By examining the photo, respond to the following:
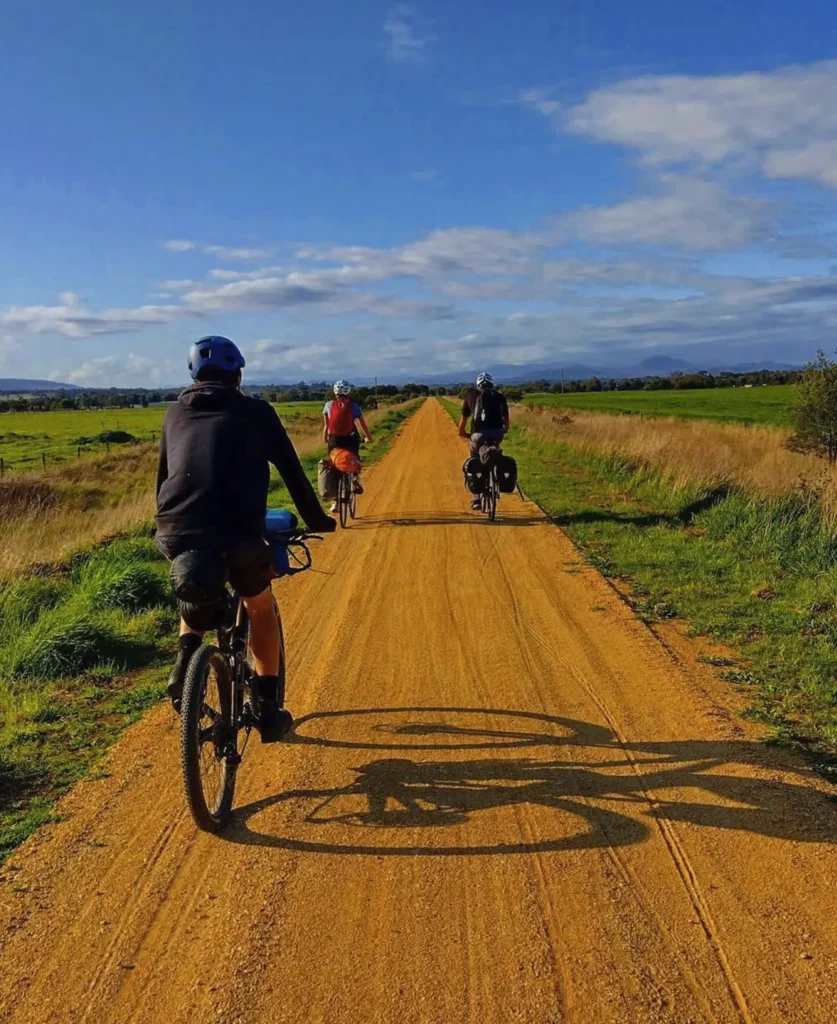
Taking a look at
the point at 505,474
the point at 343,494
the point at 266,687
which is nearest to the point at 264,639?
the point at 266,687

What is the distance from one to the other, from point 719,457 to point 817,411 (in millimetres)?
8289

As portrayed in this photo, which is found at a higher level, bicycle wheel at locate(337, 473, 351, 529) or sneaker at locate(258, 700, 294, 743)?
bicycle wheel at locate(337, 473, 351, 529)

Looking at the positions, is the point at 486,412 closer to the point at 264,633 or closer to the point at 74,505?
the point at 264,633

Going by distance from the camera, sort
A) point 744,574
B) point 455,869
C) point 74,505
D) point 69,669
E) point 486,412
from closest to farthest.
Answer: point 455,869 < point 69,669 < point 744,574 < point 486,412 < point 74,505

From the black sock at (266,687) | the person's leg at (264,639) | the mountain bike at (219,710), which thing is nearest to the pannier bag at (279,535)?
the mountain bike at (219,710)

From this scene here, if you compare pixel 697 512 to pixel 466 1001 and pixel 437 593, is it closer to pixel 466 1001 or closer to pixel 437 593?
pixel 437 593

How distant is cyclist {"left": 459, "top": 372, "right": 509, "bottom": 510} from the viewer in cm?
1157

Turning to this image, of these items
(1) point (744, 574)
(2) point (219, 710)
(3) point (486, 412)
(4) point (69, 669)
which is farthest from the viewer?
(3) point (486, 412)

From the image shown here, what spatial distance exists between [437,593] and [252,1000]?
205 inches

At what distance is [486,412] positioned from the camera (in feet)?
38.2

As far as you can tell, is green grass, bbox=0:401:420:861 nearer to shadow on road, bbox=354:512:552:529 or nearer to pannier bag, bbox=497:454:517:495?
shadow on road, bbox=354:512:552:529

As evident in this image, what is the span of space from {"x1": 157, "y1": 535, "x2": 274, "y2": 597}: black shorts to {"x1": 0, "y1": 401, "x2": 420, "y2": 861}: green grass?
152 centimetres

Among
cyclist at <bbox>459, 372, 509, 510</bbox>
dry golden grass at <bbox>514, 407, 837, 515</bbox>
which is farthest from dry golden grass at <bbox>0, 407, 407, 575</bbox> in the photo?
dry golden grass at <bbox>514, 407, 837, 515</bbox>

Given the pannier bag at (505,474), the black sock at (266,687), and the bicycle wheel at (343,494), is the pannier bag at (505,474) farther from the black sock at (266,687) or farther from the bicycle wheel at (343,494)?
the black sock at (266,687)
